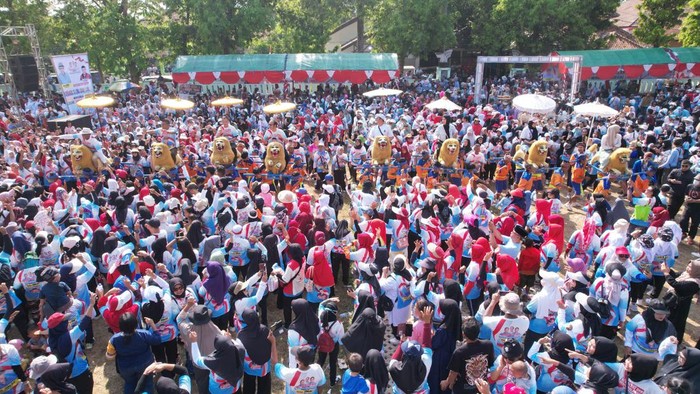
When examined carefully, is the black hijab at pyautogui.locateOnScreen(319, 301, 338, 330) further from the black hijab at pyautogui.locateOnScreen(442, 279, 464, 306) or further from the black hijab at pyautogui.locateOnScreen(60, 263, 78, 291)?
the black hijab at pyautogui.locateOnScreen(60, 263, 78, 291)

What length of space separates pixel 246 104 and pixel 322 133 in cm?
804

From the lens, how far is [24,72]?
53.8 ft

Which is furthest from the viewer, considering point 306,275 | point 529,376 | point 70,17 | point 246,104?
point 70,17

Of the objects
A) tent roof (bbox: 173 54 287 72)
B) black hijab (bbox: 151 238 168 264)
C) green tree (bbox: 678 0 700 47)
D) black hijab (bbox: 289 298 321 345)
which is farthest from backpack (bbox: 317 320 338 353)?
green tree (bbox: 678 0 700 47)

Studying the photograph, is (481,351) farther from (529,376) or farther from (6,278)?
(6,278)

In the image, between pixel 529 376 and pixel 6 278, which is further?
pixel 6 278

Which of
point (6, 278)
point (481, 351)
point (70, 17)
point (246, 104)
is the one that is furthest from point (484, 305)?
point (70, 17)

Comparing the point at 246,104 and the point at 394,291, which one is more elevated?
the point at 246,104

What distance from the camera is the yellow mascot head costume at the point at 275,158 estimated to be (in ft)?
34.7

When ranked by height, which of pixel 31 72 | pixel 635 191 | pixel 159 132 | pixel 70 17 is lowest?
pixel 635 191

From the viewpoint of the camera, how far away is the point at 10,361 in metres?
4.20


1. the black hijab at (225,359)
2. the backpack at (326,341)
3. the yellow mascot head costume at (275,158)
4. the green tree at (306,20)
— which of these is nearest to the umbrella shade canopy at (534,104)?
the yellow mascot head costume at (275,158)

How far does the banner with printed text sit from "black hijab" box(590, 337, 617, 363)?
697 inches

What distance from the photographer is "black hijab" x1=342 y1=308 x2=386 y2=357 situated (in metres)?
4.29
